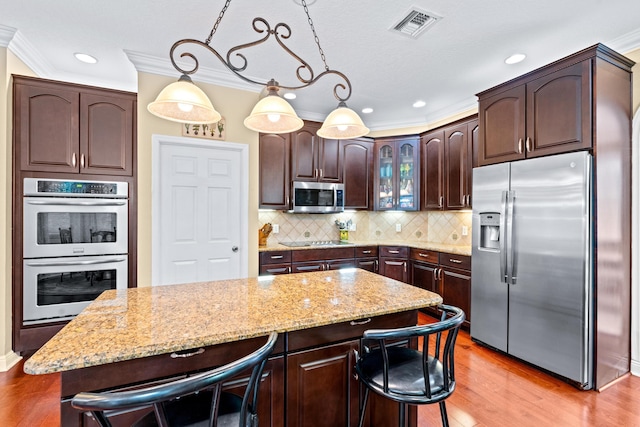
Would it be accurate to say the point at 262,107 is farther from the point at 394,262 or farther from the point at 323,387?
the point at 394,262

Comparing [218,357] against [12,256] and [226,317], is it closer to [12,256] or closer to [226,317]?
[226,317]

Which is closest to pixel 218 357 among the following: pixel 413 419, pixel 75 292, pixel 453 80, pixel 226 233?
pixel 413 419

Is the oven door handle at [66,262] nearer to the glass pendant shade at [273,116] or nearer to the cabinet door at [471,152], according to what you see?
the glass pendant shade at [273,116]

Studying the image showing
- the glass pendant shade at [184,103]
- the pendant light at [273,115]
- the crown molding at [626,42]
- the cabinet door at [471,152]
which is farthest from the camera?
the cabinet door at [471,152]

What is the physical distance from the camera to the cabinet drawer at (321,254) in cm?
376

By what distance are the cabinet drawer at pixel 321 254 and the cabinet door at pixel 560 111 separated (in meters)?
2.23

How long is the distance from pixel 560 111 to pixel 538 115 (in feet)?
0.52

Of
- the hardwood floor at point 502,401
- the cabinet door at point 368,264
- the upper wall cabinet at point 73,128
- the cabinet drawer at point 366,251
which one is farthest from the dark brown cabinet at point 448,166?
the upper wall cabinet at point 73,128

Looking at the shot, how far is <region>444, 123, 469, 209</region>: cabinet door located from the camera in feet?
12.1

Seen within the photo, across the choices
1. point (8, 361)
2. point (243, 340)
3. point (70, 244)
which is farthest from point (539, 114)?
point (8, 361)

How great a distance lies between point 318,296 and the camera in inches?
65.7

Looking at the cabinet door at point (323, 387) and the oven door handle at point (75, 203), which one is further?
the oven door handle at point (75, 203)

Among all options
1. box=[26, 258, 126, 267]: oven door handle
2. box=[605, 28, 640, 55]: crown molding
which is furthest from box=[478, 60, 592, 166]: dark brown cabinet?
box=[26, 258, 126, 267]: oven door handle

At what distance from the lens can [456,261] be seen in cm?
349
